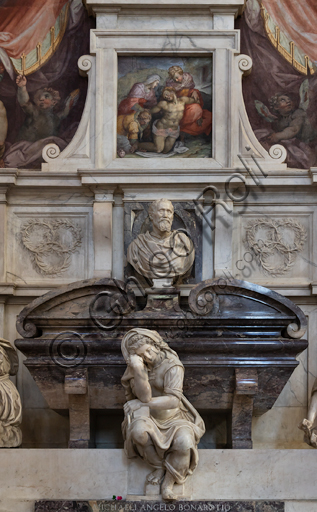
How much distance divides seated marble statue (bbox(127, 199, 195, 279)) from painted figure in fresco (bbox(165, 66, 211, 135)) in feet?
3.69

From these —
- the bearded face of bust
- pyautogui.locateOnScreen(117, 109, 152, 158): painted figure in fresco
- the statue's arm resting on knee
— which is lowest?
the statue's arm resting on knee

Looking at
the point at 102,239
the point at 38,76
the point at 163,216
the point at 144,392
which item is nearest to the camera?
the point at 144,392

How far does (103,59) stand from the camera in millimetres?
8719

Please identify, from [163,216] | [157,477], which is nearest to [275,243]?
[163,216]

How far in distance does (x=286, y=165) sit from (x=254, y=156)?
0.35 m

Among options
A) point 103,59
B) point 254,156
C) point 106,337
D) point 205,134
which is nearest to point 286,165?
point 254,156

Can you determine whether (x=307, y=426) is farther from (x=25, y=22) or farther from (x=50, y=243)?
(x=25, y=22)

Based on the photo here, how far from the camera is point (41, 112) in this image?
8.84 metres

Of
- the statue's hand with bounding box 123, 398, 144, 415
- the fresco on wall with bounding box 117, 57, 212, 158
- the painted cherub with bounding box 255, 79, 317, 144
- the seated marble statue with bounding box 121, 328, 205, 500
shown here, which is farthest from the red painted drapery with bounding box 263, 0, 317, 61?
the statue's hand with bounding box 123, 398, 144, 415

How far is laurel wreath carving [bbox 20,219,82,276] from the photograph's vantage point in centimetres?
859

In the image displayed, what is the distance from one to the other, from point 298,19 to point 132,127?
7.23ft

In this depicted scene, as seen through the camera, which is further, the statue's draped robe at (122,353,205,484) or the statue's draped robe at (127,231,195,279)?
the statue's draped robe at (127,231,195,279)

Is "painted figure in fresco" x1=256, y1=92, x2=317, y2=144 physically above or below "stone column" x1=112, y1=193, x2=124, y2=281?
above

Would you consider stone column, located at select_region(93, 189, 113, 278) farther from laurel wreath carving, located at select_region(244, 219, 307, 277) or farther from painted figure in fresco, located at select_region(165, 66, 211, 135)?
laurel wreath carving, located at select_region(244, 219, 307, 277)
